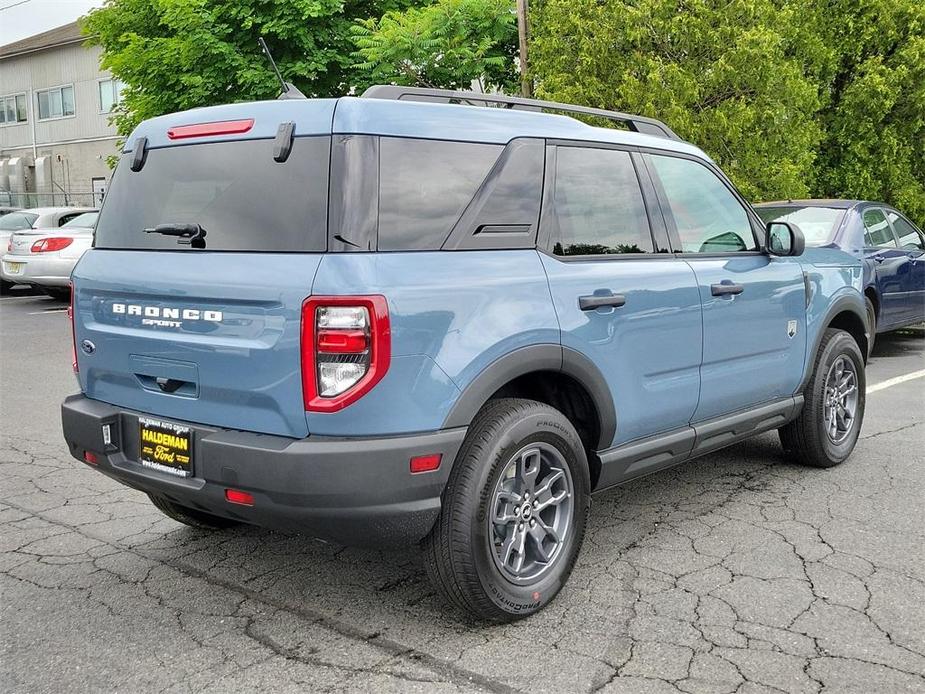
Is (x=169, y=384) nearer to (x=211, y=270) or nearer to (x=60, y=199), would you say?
(x=211, y=270)

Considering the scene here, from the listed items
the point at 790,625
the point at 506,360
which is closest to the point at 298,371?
the point at 506,360

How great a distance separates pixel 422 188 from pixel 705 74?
9707mm

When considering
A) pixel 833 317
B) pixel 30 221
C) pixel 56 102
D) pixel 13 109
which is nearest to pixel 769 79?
pixel 833 317

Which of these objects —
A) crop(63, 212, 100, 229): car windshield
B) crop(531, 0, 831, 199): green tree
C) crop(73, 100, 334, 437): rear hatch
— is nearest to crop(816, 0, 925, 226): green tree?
crop(531, 0, 831, 199): green tree

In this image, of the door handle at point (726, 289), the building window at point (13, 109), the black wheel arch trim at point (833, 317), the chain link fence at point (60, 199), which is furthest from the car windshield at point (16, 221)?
the building window at point (13, 109)

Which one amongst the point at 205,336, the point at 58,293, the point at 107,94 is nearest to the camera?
the point at 205,336

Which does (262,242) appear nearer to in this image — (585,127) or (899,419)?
(585,127)

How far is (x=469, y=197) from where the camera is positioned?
3480mm

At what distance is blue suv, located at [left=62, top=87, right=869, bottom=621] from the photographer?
3062mm

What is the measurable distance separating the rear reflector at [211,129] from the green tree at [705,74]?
29.5ft

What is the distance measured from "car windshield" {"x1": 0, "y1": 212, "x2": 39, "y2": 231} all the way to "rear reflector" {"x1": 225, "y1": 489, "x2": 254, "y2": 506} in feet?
49.0

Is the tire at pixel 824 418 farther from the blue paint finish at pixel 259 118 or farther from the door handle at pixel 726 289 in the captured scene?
the blue paint finish at pixel 259 118

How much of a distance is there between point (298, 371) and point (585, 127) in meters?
1.84

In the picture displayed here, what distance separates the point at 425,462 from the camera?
10.3 ft
